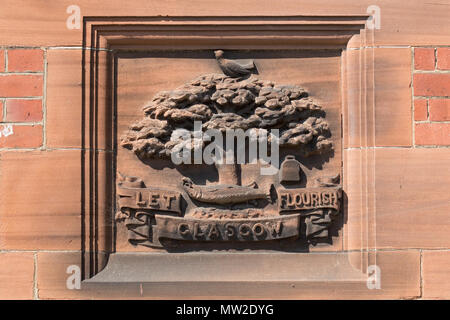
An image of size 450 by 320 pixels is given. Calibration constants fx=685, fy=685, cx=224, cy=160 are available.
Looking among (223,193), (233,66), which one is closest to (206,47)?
(233,66)

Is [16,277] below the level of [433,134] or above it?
below

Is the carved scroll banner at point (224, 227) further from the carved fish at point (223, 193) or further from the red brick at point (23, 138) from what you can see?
the red brick at point (23, 138)

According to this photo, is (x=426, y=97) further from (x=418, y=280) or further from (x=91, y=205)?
(x=91, y=205)

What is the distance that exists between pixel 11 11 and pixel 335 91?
85.2 inches

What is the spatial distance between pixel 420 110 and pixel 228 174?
1.29 meters

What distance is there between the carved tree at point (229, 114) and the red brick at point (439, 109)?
67 centimetres

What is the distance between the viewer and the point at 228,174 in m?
4.40

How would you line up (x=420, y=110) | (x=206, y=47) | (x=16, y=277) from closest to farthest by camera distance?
(x=16, y=277) < (x=420, y=110) < (x=206, y=47)

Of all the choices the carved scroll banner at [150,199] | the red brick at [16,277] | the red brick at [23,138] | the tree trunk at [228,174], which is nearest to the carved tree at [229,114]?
the tree trunk at [228,174]

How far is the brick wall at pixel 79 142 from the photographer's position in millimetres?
4277

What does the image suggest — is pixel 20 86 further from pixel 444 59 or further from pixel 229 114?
pixel 444 59

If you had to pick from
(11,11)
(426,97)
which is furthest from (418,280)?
(11,11)

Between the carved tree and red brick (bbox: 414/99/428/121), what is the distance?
571mm

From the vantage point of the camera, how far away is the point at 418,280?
4.27 meters
